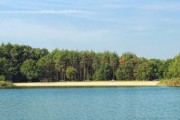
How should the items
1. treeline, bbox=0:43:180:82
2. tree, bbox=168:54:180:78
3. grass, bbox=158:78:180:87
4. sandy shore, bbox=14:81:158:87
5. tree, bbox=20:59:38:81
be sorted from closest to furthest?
grass, bbox=158:78:180:87
tree, bbox=168:54:180:78
sandy shore, bbox=14:81:158:87
tree, bbox=20:59:38:81
treeline, bbox=0:43:180:82

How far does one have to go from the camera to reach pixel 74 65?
130625mm

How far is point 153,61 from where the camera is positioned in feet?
409

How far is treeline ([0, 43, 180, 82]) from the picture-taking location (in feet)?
392

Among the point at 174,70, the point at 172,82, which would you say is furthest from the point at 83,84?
the point at 172,82

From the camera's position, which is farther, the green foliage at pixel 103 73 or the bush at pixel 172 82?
the green foliage at pixel 103 73

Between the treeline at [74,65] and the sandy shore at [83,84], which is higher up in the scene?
the treeline at [74,65]

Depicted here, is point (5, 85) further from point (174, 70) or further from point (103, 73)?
point (174, 70)

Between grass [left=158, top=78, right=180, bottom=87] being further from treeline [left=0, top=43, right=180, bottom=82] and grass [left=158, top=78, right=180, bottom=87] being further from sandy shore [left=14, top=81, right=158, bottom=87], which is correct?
treeline [left=0, top=43, right=180, bottom=82]

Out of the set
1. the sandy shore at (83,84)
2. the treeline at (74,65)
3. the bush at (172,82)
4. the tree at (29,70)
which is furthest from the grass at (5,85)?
the bush at (172,82)

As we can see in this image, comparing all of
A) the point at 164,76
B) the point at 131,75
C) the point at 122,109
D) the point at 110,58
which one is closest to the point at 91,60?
the point at 110,58

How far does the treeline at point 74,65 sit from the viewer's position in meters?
119

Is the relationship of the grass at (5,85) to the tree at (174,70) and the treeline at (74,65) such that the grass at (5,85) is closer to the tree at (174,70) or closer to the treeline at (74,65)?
the treeline at (74,65)

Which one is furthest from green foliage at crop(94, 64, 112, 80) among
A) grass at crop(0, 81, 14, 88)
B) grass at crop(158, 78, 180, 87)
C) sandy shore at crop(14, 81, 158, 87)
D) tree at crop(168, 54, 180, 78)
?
grass at crop(0, 81, 14, 88)

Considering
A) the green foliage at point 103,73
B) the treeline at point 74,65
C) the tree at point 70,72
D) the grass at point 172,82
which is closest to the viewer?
the grass at point 172,82
